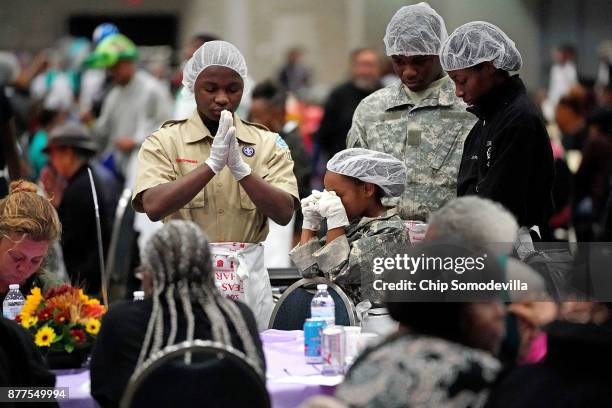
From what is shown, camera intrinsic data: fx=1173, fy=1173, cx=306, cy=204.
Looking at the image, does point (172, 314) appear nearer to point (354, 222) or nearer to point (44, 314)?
point (44, 314)

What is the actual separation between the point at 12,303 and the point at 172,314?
1316mm

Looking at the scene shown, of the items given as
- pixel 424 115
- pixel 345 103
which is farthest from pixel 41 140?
pixel 424 115

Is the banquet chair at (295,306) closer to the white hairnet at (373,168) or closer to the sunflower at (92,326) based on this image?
the white hairnet at (373,168)

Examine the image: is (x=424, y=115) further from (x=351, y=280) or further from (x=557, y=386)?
(x=557, y=386)

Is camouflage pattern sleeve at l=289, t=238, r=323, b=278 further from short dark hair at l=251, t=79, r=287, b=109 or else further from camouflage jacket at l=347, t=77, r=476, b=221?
short dark hair at l=251, t=79, r=287, b=109

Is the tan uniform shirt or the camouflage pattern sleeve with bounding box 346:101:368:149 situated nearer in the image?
the tan uniform shirt

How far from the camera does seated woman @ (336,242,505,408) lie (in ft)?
9.24

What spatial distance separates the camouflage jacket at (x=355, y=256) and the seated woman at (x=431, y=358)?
1901 mm

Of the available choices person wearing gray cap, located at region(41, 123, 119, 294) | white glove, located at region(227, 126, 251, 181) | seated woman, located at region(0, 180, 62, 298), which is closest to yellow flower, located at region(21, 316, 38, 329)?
seated woman, located at region(0, 180, 62, 298)

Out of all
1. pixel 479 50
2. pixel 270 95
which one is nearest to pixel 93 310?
pixel 479 50

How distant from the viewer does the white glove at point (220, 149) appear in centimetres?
470

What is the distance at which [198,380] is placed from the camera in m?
3.17

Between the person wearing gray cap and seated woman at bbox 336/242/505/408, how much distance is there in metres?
4.30

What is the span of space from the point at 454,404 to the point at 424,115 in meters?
2.86
